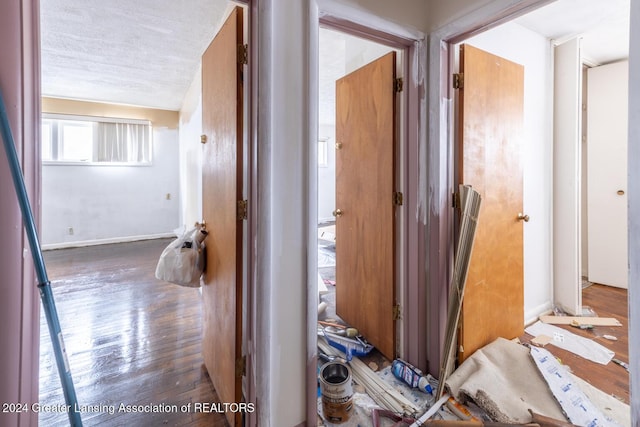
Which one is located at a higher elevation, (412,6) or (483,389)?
(412,6)

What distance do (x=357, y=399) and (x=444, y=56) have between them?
2.03m

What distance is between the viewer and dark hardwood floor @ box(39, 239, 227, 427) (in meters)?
1.56

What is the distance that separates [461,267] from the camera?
1604mm

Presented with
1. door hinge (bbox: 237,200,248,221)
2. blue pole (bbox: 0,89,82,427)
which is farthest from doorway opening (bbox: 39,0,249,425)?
door hinge (bbox: 237,200,248,221)

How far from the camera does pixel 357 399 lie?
5.36ft

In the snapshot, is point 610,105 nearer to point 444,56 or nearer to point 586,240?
point 586,240

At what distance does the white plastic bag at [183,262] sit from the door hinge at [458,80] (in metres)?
1.78

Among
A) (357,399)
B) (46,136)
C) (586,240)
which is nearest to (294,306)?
(357,399)

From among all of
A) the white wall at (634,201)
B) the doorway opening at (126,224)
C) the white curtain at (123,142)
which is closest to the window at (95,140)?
the white curtain at (123,142)

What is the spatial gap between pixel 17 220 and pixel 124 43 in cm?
319

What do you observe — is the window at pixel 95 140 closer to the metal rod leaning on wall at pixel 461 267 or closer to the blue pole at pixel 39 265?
the blue pole at pixel 39 265

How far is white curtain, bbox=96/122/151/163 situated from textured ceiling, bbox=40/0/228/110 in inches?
30.3

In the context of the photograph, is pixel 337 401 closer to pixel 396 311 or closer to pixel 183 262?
pixel 396 311

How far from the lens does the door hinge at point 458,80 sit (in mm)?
1688
